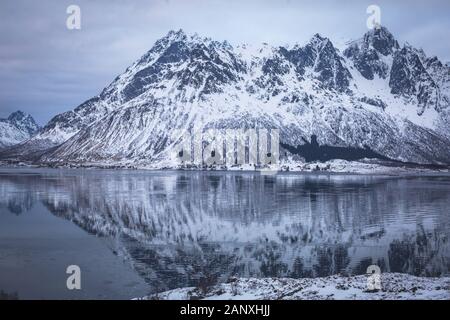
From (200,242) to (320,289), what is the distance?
22.7 metres

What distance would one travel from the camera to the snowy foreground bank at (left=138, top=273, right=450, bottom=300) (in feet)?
99.7

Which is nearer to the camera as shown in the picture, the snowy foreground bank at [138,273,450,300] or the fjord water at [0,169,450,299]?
the snowy foreground bank at [138,273,450,300]

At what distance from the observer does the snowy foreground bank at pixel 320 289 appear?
30.4 m

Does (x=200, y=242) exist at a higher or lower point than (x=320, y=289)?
lower

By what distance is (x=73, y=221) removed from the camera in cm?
6969

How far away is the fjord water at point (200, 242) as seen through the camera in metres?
38.8

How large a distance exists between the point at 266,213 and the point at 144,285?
1675 inches

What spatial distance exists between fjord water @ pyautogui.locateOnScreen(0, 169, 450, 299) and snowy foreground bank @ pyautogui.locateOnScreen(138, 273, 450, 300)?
2.61 m

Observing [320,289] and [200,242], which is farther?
[200,242]

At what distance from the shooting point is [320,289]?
107ft

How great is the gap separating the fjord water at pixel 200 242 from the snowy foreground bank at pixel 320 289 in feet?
8.57

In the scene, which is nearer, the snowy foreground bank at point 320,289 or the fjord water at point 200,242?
the snowy foreground bank at point 320,289

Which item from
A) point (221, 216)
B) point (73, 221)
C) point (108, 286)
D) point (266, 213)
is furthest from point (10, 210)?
point (108, 286)
